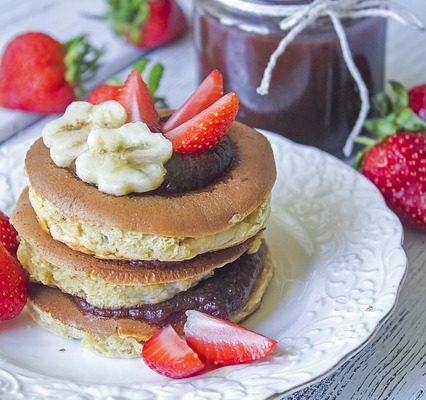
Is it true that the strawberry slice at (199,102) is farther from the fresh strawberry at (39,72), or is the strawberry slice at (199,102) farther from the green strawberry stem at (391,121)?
the fresh strawberry at (39,72)

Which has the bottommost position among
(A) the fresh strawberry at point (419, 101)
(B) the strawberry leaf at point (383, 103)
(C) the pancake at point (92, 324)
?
(A) the fresh strawberry at point (419, 101)

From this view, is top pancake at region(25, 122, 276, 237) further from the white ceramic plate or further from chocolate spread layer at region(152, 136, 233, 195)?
the white ceramic plate

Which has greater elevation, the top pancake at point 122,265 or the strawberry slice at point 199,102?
the strawberry slice at point 199,102

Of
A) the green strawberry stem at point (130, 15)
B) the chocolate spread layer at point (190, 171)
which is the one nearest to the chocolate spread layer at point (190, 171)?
the chocolate spread layer at point (190, 171)

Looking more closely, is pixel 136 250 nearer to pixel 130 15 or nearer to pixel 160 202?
pixel 160 202

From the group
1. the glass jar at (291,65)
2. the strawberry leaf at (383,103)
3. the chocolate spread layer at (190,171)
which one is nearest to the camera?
the chocolate spread layer at (190,171)

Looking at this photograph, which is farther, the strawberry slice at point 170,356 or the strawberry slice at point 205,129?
the strawberry slice at point 205,129
